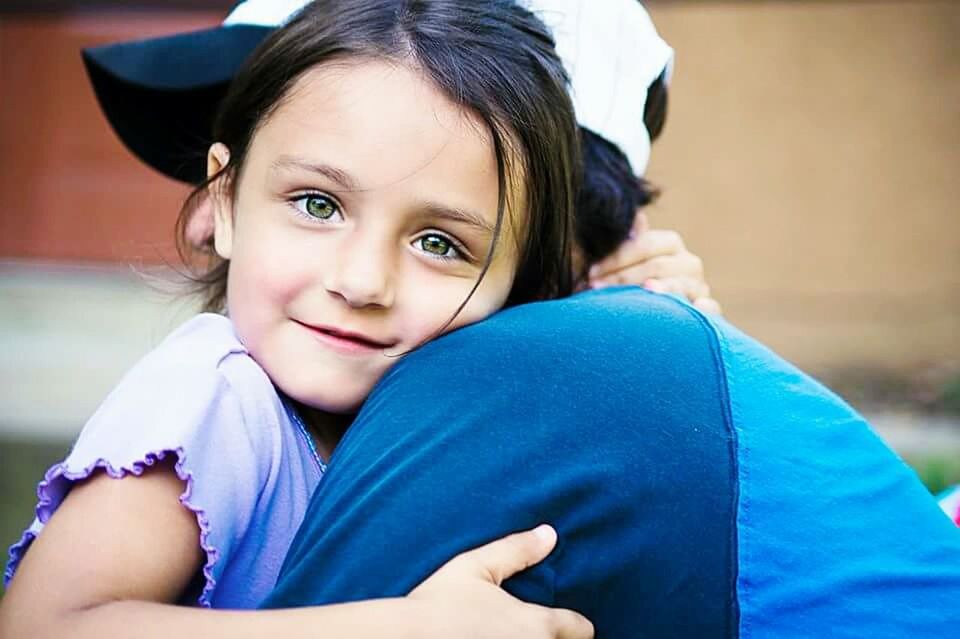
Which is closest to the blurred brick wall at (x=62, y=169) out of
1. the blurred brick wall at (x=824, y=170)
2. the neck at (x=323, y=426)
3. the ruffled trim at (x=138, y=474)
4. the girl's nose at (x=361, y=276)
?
the blurred brick wall at (x=824, y=170)

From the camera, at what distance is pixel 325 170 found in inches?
62.2

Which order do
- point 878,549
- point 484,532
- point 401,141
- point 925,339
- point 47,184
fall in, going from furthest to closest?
1. point 47,184
2. point 925,339
3. point 401,141
4. point 878,549
5. point 484,532

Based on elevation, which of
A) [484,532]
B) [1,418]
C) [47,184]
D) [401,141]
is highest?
[401,141]

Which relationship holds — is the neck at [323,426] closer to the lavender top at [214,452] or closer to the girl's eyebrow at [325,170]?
the lavender top at [214,452]

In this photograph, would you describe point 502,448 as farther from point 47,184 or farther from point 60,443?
point 47,184

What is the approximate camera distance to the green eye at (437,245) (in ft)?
5.34

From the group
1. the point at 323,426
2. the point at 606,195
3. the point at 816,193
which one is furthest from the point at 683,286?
the point at 816,193

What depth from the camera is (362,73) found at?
1624mm

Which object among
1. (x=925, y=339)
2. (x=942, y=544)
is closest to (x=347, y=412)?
(x=942, y=544)

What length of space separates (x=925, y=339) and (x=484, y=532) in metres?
5.17

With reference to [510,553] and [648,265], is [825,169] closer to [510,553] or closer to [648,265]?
[648,265]

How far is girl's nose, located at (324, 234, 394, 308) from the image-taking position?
1525mm

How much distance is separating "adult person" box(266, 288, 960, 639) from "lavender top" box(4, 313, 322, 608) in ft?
0.45

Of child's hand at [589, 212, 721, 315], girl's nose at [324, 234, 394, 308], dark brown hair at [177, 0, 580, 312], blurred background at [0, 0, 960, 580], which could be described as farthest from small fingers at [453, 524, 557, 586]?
blurred background at [0, 0, 960, 580]
